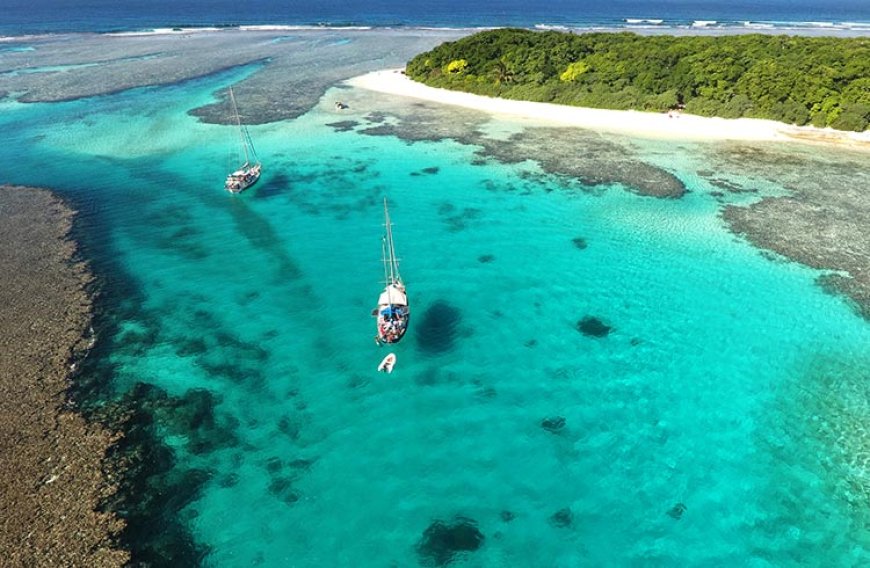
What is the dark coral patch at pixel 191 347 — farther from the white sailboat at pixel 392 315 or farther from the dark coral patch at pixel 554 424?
the dark coral patch at pixel 554 424

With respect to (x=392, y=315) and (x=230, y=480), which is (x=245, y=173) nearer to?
(x=392, y=315)

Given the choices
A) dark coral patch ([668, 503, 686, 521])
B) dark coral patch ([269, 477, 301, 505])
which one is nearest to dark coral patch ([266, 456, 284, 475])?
dark coral patch ([269, 477, 301, 505])

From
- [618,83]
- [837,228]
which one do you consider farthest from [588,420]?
[618,83]

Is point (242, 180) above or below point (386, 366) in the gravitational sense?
above

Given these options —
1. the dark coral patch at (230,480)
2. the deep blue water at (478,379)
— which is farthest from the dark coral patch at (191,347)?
the dark coral patch at (230,480)

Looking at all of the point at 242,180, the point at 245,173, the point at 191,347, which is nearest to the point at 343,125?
the point at 245,173
